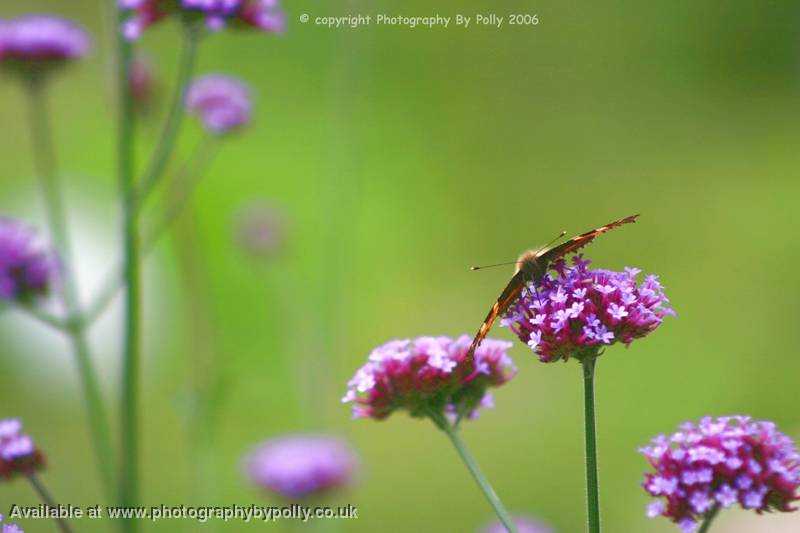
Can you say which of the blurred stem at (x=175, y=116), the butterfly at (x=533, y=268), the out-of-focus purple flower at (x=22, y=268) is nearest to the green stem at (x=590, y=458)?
the butterfly at (x=533, y=268)

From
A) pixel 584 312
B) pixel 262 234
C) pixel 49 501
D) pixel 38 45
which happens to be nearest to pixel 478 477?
pixel 584 312

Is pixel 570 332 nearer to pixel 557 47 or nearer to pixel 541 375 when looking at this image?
pixel 541 375

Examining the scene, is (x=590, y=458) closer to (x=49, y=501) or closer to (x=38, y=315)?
(x=49, y=501)

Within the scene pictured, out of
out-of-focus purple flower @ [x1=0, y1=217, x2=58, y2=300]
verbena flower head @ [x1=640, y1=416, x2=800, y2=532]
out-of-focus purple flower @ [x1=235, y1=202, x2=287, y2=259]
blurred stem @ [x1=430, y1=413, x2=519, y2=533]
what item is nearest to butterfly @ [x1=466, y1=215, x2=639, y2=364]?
blurred stem @ [x1=430, y1=413, x2=519, y2=533]

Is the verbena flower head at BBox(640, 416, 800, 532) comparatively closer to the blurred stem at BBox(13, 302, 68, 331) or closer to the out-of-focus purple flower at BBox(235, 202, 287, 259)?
the blurred stem at BBox(13, 302, 68, 331)

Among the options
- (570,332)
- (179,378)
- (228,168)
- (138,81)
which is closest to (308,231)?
(228,168)
